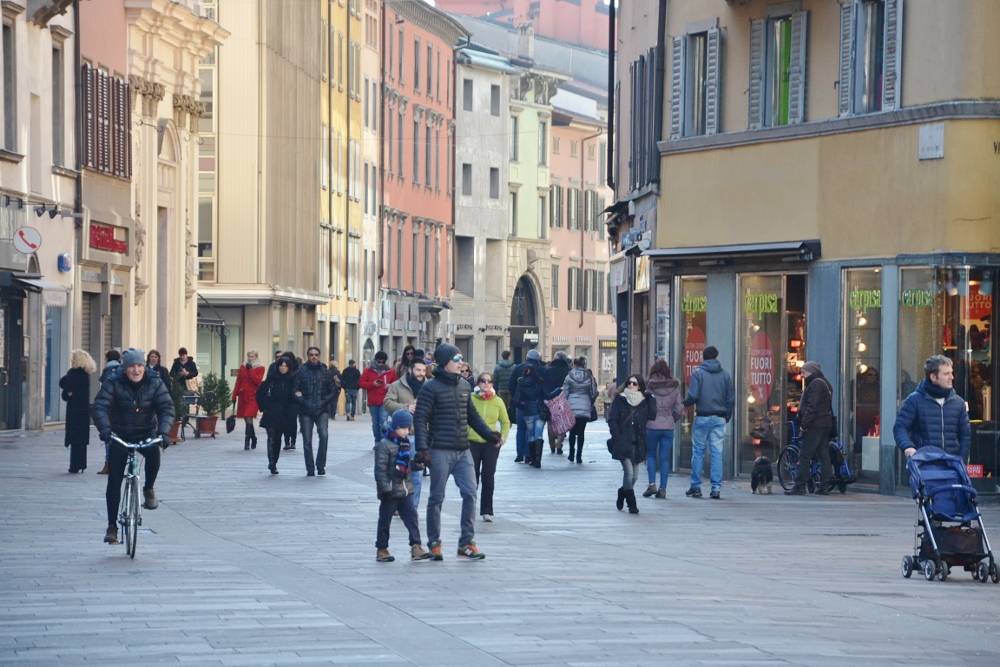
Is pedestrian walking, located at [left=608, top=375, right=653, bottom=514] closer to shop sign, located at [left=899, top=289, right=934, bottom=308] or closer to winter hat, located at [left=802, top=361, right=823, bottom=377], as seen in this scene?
winter hat, located at [left=802, top=361, right=823, bottom=377]

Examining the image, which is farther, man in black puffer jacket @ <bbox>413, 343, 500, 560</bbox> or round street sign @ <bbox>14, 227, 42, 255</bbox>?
round street sign @ <bbox>14, 227, 42, 255</bbox>

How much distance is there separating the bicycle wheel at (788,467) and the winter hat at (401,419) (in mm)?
10941

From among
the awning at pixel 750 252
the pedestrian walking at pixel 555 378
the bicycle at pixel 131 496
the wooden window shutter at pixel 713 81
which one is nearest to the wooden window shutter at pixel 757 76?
the wooden window shutter at pixel 713 81

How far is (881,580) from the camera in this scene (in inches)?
660

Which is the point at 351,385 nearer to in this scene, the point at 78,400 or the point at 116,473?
the point at 78,400

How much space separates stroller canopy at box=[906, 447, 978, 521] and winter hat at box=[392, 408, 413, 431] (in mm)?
4049

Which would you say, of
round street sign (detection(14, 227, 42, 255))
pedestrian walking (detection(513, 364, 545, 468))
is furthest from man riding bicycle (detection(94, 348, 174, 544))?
round street sign (detection(14, 227, 42, 255))

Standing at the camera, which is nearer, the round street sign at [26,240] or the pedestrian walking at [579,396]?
the pedestrian walking at [579,396]

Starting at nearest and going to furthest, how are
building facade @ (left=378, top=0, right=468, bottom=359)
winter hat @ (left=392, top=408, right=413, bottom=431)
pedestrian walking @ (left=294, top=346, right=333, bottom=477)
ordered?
winter hat @ (left=392, top=408, right=413, bottom=431)
pedestrian walking @ (left=294, top=346, right=333, bottom=477)
building facade @ (left=378, top=0, right=468, bottom=359)

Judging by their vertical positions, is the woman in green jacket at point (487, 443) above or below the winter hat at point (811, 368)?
below

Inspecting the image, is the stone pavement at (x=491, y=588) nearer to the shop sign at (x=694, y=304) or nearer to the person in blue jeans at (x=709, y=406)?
the person in blue jeans at (x=709, y=406)

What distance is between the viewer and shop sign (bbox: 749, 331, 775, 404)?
29875mm

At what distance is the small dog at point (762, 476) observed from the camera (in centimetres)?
2772

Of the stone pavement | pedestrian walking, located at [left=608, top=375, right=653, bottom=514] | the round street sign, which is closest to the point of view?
the stone pavement
